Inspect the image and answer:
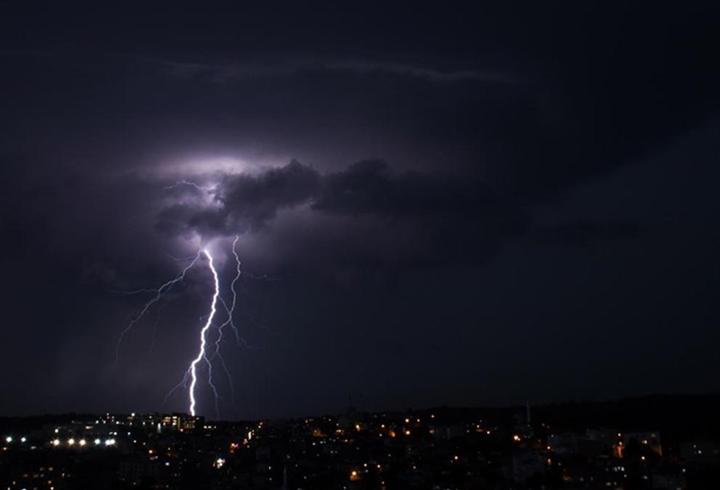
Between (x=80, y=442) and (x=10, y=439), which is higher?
(x=10, y=439)

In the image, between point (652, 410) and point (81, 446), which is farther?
point (652, 410)

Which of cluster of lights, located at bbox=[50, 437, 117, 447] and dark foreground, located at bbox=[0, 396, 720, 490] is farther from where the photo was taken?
cluster of lights, located at bbox=[50, 437, 117, 447]

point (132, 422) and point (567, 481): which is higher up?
point (132, 422)

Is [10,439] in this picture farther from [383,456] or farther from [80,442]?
[383,456]

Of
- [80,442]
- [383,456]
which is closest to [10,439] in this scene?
[80,442]

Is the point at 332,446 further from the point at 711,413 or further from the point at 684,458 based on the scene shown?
the point at 711,413

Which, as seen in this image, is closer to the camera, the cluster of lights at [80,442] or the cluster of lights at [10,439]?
the cluster of lights at [10,439]

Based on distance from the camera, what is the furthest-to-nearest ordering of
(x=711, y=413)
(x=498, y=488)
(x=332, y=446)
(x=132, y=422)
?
(x=132, y=422)
(x=711, y=413)
(x=332, y=446)
(x=498, y=488)

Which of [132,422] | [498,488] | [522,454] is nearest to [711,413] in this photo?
[522,454]

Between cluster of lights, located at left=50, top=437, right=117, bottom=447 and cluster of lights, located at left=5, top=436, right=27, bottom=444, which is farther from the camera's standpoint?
cluster of lights, located at left=50, top=437, right=117, bottom=447

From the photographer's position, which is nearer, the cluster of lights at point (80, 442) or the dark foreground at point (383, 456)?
the dark foreground at point (383, 456)

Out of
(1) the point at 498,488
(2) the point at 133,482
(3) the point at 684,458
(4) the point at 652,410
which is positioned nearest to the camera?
(1) the point at 498,488
